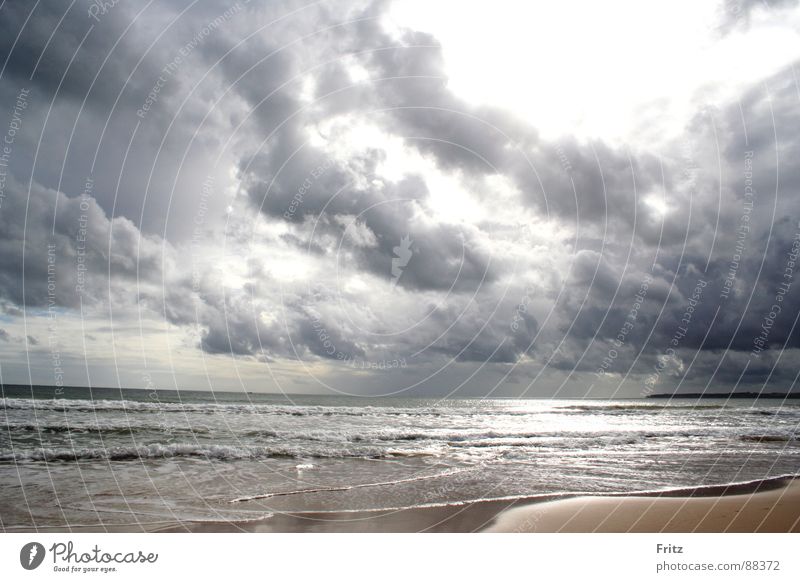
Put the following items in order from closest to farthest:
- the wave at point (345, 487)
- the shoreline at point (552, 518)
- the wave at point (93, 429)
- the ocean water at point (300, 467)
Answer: the shoreline at point (552, 518) < the ocean water at point (300, 467) < the wave at point (345, 487) < the wave at point (93, 429)

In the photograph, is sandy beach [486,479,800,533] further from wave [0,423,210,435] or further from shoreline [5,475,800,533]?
wave [0,423,210,435]

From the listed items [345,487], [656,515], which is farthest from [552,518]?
[345,487]

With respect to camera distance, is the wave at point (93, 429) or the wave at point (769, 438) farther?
the wave at point (769, 438)

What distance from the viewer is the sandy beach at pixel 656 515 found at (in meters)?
9.88

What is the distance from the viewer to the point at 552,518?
407 inches

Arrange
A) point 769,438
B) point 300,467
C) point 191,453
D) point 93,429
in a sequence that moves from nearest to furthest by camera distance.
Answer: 1. point 300,467
2. point 191,453
3. point 93,429
4. point 769,438

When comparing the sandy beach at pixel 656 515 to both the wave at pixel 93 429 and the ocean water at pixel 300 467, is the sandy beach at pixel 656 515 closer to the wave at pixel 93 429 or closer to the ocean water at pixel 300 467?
the ocean water at pixel 300 467

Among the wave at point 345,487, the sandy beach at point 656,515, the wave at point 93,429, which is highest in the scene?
the wave at point 93,429

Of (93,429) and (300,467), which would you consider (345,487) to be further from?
(93,429)

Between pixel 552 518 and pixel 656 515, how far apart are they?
2375mm

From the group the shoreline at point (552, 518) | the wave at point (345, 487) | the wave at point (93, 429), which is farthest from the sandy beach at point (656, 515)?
the wave at point (93, 429)
